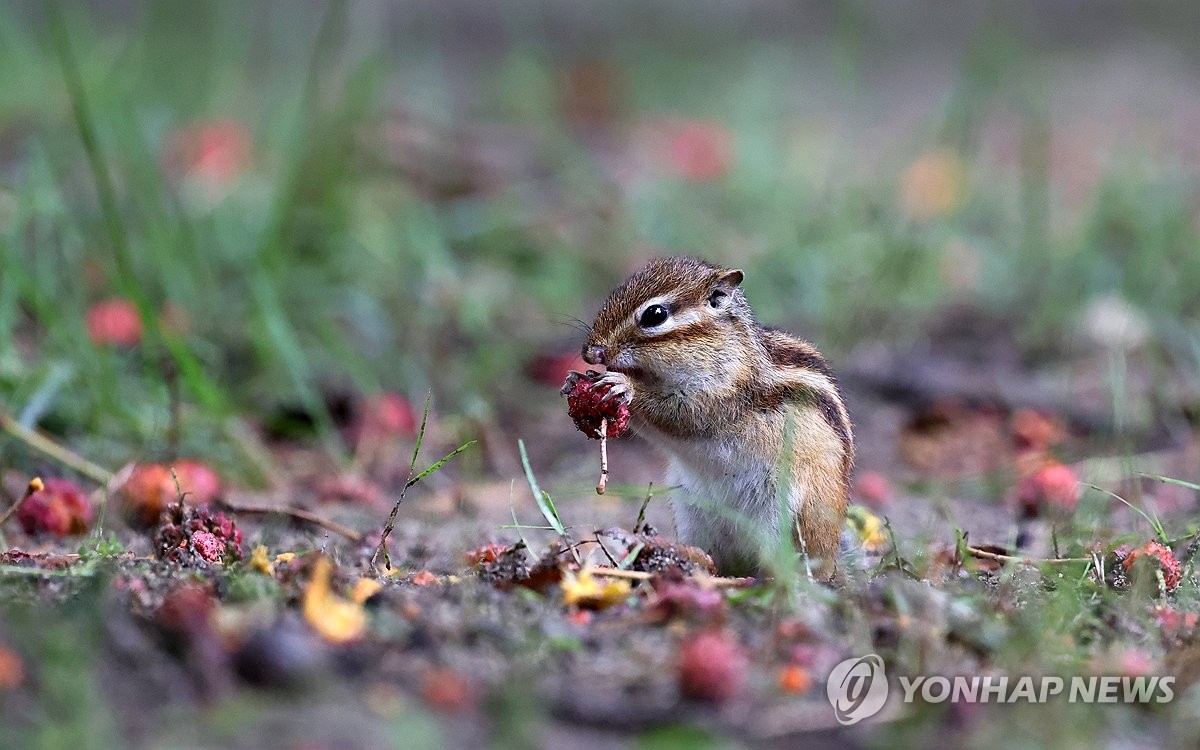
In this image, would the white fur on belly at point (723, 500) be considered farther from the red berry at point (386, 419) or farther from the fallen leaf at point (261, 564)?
the red berry at point (386, 419)

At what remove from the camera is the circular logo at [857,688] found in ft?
7.68

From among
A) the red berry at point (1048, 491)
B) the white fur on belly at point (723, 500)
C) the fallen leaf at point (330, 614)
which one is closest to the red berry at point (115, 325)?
the white fur on belly at point (723, 500)

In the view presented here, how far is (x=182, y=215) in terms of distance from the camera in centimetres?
550

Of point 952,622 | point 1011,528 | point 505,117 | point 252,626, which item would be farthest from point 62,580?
point 505,117

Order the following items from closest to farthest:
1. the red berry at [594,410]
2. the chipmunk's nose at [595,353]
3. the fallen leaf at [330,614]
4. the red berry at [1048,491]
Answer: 1. the fallen leaf at [330,614]
2. the red berry at [594,410]
3. the chipmunk's nose at [595,353]
4. the red berry at [1048,491]

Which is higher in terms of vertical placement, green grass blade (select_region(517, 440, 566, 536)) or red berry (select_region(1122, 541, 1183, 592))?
green grass blade (select_region(517, 440, 566, 536))

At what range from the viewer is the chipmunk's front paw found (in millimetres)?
3566

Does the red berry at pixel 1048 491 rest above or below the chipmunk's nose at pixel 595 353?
below

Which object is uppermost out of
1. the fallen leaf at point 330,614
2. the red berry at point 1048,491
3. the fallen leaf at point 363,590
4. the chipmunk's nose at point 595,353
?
the chipmunk's nose at point 595,353

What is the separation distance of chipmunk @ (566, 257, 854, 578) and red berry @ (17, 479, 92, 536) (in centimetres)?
133

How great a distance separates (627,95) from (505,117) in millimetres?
1355

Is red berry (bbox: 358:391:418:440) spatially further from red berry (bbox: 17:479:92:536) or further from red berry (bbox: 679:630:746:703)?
red berry (bbox: 679:630:746:703)

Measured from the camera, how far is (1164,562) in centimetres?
317

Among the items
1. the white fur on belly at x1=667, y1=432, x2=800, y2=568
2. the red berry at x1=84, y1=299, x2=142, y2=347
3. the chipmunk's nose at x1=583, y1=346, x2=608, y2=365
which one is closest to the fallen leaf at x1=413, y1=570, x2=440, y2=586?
the white fur on belly at x1=667, y1=432, x2=800, y2=568
